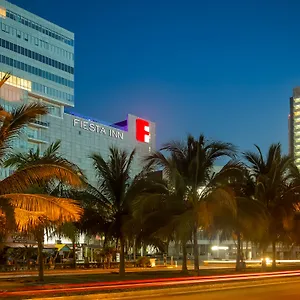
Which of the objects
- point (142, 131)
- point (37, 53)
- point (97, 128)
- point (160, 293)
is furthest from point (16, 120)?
point (142, 131)

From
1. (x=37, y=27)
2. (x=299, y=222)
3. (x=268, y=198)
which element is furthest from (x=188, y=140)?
(x=37, y=27)

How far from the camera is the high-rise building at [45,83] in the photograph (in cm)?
9625

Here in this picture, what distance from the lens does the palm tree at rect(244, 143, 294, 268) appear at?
32.6 metres

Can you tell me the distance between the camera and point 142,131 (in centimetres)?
13412

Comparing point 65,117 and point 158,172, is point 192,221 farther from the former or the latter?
point 65,117

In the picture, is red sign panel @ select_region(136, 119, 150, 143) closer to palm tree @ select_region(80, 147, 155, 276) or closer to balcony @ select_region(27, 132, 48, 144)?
balcony @ select_region(27, 132, 48, 144)

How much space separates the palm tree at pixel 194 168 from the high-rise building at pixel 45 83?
2429 inches

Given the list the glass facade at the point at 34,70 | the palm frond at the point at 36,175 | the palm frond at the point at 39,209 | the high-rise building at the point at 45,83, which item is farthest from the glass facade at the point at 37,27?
the palm frond at the point at 39,209

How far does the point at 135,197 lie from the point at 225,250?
3985 inches

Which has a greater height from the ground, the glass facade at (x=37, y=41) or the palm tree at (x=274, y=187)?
A: the glass facade at (x=37, y=41)

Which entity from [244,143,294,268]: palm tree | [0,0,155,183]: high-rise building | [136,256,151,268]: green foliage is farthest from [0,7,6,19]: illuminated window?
[244,143,294,268]: palm tree

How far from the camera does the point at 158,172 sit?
92.1ft

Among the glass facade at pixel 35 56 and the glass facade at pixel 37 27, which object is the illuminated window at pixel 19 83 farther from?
the glass facade at pixel 37 27

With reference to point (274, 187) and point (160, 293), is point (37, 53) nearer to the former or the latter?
point (274, 187)
